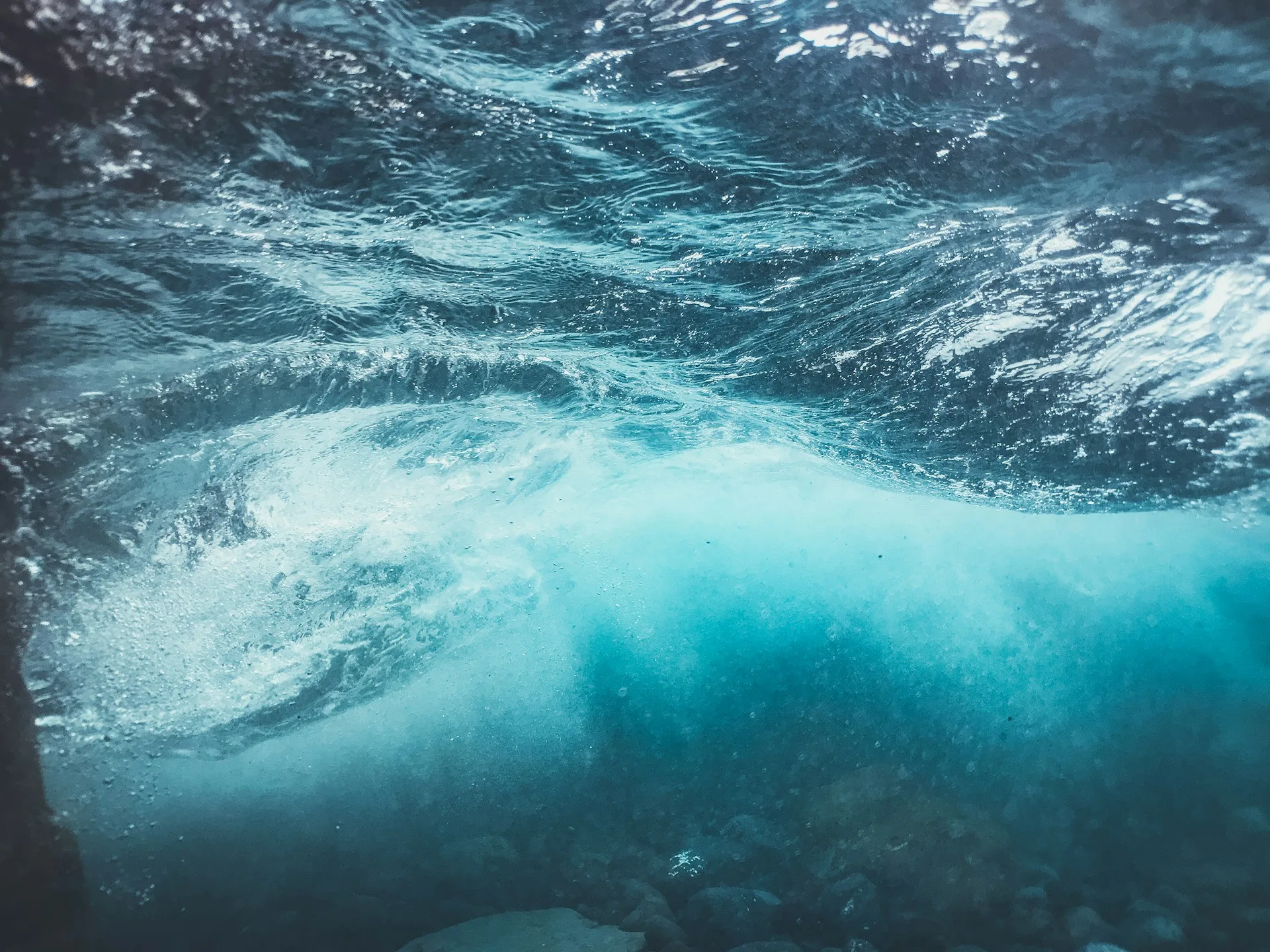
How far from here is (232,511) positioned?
10578 mm

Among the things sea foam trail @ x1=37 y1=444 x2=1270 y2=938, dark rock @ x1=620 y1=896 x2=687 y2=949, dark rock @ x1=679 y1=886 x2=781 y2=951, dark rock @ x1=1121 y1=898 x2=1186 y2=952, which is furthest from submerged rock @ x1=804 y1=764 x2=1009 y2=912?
dark rock @ x1=620 y1=896 x2=687 y2=949

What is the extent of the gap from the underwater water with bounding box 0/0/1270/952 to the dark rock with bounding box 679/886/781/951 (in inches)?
2.9

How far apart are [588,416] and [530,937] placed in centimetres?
831

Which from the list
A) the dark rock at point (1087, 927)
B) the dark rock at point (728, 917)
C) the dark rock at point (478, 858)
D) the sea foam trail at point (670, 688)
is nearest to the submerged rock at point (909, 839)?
the dark rock at point (1087, 927)

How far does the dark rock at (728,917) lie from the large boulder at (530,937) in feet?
2.62

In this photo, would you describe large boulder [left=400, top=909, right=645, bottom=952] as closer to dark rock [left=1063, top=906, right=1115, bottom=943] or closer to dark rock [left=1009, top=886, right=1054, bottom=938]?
dark rock [left=1009, top=886, right=1054, bottom=938]

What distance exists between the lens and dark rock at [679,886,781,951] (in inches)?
322

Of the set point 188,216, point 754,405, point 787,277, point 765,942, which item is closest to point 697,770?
point 765,942

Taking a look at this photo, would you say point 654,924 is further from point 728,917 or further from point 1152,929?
point 1152,929

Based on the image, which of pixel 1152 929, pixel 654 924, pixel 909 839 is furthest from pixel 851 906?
pixel 1152 929

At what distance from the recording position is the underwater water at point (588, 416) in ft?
13.5

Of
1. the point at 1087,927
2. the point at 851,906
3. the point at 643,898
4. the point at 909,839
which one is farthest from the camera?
the point at 909,839

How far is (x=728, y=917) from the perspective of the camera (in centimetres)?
837

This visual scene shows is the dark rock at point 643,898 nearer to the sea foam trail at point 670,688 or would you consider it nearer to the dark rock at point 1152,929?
the sea foam trail at point 670,688
